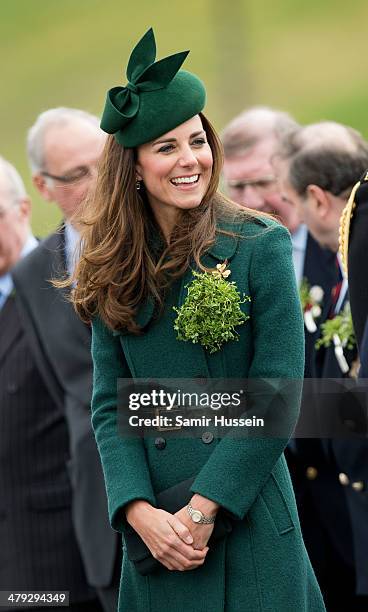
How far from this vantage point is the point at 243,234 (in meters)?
3.57

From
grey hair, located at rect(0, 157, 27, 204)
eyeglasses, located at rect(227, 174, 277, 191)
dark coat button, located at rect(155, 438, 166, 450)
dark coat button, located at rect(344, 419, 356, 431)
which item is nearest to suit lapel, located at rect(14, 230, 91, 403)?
grey hair, located at rect(0, 157, 27, 204)

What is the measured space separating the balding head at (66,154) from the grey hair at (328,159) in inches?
36.2

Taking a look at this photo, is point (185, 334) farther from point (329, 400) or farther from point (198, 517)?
point (329, 400)

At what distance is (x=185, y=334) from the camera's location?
3.52m

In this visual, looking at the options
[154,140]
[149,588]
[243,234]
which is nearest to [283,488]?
[149,588]

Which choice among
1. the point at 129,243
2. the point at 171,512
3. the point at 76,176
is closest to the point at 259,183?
the point at 76,176

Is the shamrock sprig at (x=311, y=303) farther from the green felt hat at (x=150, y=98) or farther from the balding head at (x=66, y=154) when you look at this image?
the green felt hat at (x=150, y=98)

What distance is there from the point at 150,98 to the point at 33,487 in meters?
2.71

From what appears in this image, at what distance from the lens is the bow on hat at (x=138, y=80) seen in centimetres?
356

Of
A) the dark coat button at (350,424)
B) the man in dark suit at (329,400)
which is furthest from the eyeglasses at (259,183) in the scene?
the dark coat button at (350,424)

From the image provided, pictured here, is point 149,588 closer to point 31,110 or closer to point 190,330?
point 190,330

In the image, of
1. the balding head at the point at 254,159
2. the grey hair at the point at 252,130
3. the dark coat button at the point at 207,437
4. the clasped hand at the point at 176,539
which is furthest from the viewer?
the grey hair at the point at 252,130

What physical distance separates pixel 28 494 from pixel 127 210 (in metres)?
2.46

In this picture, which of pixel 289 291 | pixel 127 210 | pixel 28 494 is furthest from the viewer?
pixel 28 494
